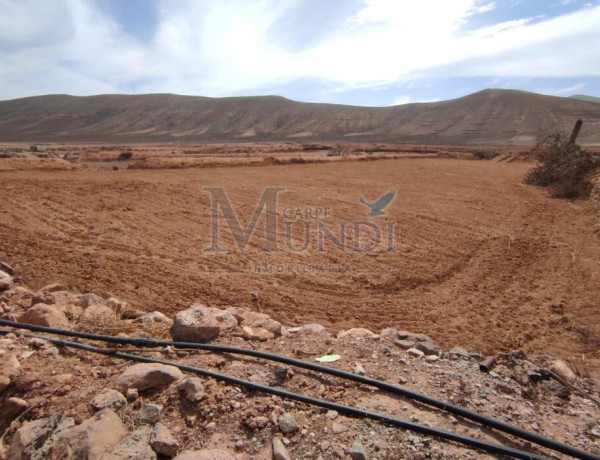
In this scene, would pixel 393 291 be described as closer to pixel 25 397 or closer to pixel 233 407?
pixel 233 407

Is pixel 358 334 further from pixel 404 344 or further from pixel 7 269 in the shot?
pixel 7 269

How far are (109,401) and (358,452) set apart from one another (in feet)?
5.63

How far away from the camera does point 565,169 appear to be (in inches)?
483

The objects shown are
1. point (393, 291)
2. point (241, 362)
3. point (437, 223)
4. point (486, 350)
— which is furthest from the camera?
point (437, 223)

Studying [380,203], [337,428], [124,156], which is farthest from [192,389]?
[124,156]

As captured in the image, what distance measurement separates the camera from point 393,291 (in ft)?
17.6

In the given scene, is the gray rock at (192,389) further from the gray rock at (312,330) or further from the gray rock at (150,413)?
the gray rock at (312,330)

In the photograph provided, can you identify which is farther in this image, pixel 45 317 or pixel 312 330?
pixel 312 330

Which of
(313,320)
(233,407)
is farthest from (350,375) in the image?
(313,320)

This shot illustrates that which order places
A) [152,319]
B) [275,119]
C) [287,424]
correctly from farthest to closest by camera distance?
[275,119], [152,319], [287,424]

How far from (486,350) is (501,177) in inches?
588

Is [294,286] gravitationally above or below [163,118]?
below

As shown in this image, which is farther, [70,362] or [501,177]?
[501,177]

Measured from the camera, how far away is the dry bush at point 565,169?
11272mm
